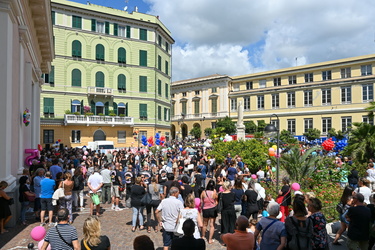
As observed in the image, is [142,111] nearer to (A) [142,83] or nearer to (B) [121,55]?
(A) [142,83]

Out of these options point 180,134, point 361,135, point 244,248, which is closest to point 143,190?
point 244,248

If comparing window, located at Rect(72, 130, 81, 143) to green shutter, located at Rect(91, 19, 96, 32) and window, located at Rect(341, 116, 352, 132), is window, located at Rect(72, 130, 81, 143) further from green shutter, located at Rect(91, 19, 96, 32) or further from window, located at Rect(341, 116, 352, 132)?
window, located at Rect(341, 116, 352, 132)

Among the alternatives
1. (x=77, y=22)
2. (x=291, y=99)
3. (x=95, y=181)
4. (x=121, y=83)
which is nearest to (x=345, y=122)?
(x=291, y=99)

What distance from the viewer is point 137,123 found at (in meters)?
36.5

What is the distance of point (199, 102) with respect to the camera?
56.0 metres

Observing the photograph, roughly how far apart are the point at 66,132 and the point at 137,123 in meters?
8.81

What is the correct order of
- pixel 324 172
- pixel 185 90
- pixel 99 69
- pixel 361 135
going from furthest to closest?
pixel 185 90 → pixel 99 69 → pixel 361 135 → pixel 324 172

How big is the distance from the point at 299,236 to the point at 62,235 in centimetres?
373

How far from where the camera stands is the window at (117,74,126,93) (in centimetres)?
3550

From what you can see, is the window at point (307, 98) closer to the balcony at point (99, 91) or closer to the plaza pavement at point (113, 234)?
the balcony at point (99, 91)

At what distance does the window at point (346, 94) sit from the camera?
39.5 m

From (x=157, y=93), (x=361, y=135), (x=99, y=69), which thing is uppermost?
(x=99, y=69)

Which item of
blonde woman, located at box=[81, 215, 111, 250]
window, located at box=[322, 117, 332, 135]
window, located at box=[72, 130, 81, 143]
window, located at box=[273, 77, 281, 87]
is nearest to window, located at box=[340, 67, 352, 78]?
window, located at box=[322, 117, 332, 135]

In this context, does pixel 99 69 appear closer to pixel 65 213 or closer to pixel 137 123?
pixel 137 123
